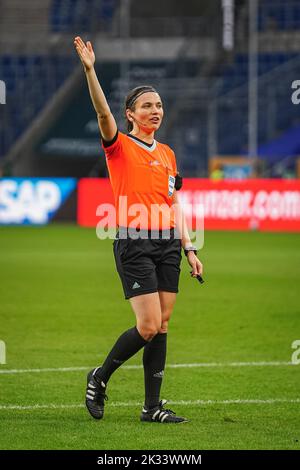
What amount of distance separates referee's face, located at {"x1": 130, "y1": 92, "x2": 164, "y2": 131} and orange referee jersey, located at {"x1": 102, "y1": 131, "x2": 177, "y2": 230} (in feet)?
0.50

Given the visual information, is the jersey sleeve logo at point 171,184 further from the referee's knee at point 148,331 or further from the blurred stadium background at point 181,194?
the blurred stadium background at point 181,194

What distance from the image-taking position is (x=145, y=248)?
7305 mm

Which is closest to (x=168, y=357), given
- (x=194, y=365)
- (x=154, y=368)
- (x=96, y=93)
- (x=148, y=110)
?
(x=194, y=365)

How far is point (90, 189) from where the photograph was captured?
32.3 meters

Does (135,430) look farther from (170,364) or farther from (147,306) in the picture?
(170,364)

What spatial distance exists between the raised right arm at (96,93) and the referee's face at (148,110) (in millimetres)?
331

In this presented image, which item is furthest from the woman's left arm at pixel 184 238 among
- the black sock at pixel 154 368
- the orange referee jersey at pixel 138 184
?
the black sock at pixel 154 368

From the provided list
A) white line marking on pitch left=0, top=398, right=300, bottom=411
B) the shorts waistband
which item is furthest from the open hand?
white line marking on pitch left=0, top=398, right=300, bottom=411

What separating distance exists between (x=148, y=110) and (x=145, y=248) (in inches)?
36.7

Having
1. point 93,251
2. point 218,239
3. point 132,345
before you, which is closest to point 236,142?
point 218,239

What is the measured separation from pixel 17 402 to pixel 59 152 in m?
32.5

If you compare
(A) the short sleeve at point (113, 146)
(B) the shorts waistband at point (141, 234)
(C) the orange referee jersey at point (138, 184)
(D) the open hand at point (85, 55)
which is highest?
(D) the open hand at point (85, 55)

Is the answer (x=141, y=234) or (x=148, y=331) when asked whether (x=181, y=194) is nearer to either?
(x=141, y=234)

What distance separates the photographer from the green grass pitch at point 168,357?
704 centimetres
